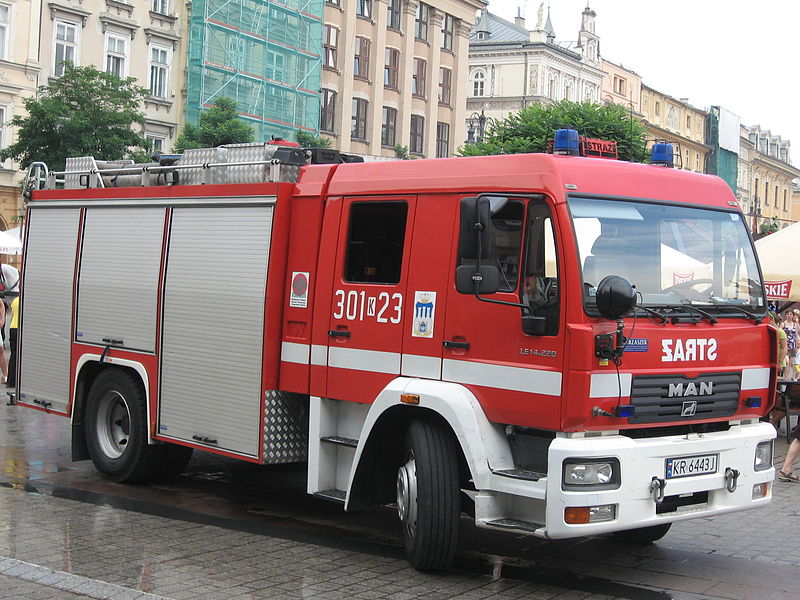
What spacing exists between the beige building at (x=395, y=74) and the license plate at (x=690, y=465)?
45.0m

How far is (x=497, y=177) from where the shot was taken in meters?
7.20

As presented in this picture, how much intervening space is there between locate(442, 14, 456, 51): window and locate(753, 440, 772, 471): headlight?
54691mm

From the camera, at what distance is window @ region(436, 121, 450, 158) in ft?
197

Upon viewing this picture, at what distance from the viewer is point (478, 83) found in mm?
80562

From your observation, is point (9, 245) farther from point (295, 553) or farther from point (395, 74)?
point (395, 74)

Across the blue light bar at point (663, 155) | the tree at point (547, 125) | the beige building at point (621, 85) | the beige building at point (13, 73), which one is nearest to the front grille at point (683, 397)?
the blue light bar at point (663, 155)

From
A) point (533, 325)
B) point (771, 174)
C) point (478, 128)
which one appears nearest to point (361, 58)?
point (478, 128)

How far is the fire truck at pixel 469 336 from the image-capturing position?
6762 mm

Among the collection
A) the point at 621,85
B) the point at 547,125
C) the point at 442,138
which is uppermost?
the point at 621,85

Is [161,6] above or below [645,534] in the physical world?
above

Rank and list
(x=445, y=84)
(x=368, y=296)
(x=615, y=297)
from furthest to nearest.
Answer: (x=445, y=84) < (x=368, y=296) < (x=615, y=297)

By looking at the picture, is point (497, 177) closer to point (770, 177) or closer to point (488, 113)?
point (488, 113)

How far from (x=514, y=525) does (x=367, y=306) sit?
6.46ft

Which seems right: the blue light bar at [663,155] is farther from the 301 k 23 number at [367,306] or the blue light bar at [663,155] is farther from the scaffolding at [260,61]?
the scaffolding at [260,61]
